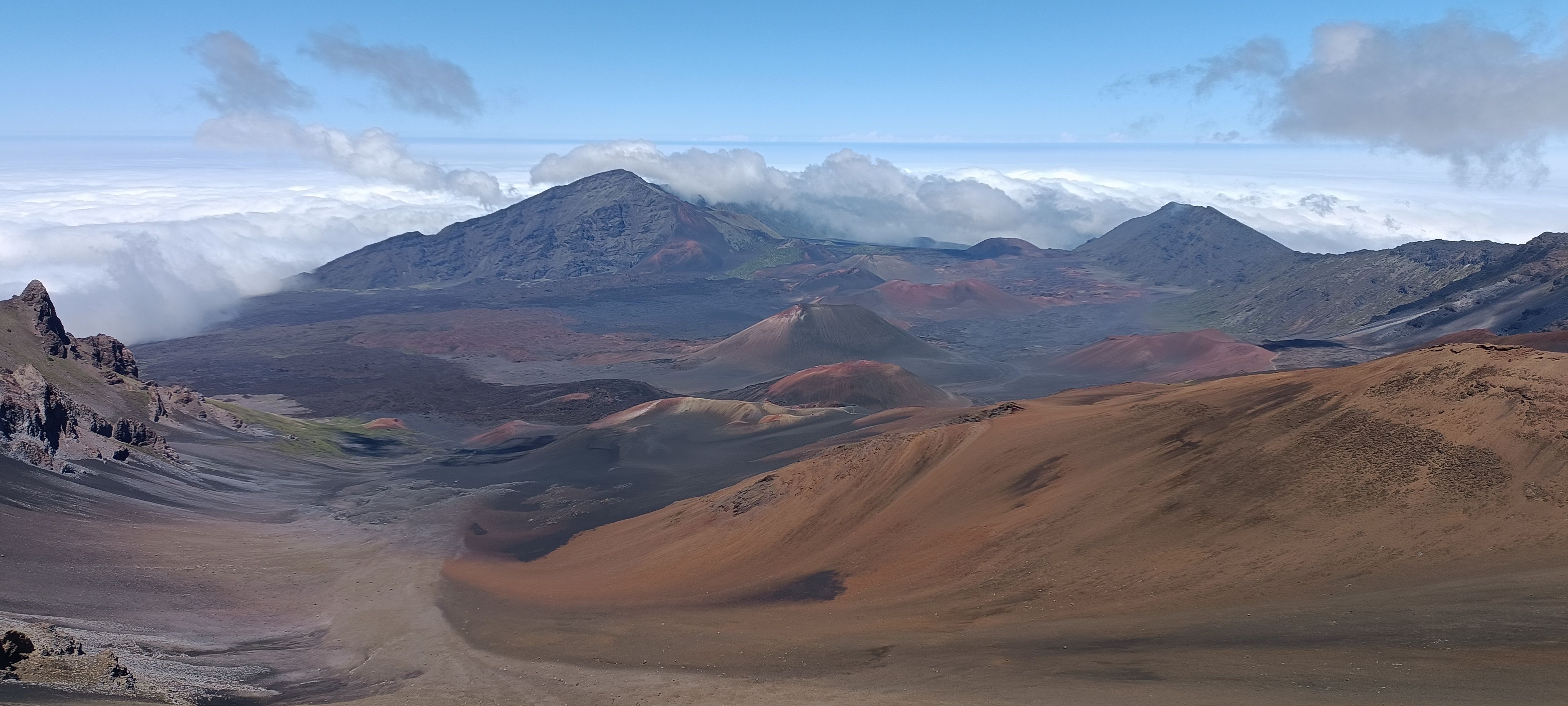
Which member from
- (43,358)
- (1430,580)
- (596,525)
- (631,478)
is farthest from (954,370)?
(1430,580)

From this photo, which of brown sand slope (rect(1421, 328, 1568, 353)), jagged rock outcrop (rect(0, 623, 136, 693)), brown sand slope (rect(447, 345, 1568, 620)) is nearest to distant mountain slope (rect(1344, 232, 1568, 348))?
brown sand slope (rect(1421, 328, 1568, 353))

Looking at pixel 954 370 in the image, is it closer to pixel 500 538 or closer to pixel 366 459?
pixel 366 459

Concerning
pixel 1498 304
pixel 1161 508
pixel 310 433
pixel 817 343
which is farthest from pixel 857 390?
pixel 1498 304

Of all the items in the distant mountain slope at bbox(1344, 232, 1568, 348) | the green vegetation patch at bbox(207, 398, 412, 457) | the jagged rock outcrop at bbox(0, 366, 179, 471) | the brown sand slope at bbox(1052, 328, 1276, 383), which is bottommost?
the green vegetation patch at bbox(207, 398, 412, 457)

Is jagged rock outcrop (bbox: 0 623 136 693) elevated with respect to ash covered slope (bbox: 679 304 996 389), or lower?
lower

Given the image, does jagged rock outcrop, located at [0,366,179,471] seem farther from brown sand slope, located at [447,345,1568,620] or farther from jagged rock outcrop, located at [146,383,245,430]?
brown sand slope, located at [447,345,1568,620]

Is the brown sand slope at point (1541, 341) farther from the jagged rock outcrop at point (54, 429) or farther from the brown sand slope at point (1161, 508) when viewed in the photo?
the jagged rock outcrop at point (54, 429)

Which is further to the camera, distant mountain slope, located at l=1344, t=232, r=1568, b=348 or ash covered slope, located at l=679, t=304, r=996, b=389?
ash covered slope, located at l=679, t=304, r=996, b=389
